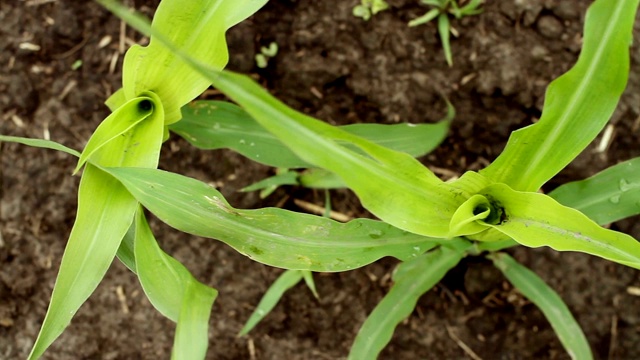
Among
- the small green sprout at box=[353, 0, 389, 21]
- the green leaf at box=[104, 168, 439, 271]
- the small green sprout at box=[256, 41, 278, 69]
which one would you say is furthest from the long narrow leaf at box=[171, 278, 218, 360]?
the small green sprout at box=[353, 0, 389, 21]

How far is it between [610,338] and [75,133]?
1.28 m

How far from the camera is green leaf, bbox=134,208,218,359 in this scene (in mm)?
923

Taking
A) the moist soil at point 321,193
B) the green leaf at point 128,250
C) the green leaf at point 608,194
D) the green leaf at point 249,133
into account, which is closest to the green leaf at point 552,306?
the moist soil at point 321,193

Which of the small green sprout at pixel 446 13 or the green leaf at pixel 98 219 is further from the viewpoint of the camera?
the small green sprout at pixel 446 13

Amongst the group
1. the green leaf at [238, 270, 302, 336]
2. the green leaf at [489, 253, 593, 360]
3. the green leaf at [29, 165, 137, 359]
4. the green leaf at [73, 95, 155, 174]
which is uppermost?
the green leaf at [73, 95, 155, 174]

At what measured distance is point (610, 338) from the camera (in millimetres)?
1337

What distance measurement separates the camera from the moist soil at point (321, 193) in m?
1.34

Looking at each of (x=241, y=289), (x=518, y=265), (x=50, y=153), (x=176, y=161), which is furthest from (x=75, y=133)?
(x=518, y=265)

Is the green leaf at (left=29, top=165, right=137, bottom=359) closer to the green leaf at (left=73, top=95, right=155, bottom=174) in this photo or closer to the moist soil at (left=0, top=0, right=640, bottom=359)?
the green leaf at (left=73, top=95, right=155, bottom=174)

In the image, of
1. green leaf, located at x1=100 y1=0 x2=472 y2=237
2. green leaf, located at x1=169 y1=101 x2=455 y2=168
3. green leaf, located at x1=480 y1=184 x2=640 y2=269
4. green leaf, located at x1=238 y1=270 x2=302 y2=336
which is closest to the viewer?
green leaf, located at x1=100 y1=0 x2=472 y2=237

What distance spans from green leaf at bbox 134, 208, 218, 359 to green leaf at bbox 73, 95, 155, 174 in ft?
0.41

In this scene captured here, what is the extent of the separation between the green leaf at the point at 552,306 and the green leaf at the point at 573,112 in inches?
15.3

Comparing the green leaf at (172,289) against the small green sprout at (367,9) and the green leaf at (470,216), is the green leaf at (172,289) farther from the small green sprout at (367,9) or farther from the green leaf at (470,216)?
the small green sprout at (367,9)

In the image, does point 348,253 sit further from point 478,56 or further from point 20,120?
point 20,120
